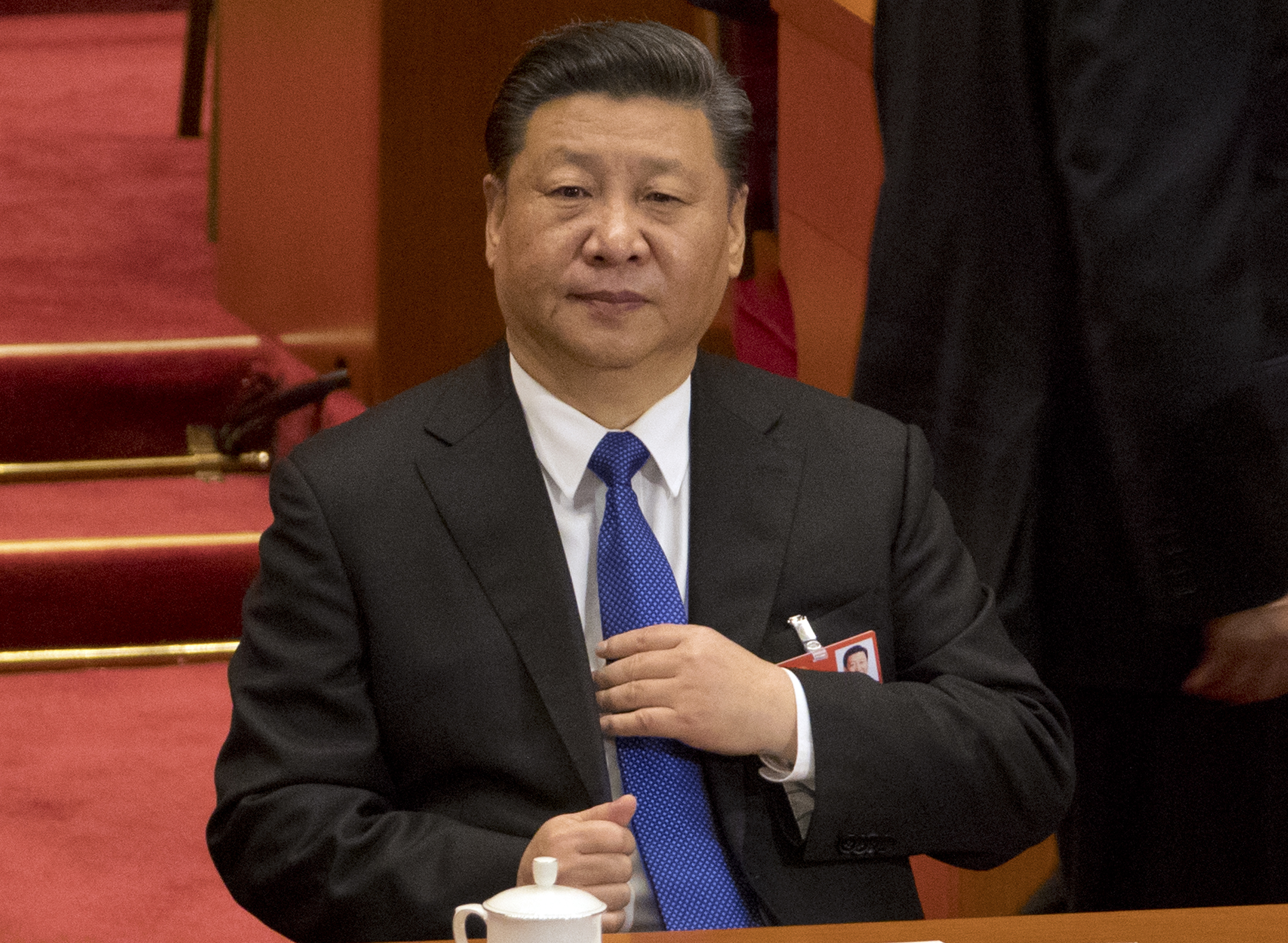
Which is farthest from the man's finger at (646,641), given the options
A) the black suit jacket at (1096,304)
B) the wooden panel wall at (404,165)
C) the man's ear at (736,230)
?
the wooden panel wall at (404,165)

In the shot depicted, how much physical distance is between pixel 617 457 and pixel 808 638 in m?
0.20

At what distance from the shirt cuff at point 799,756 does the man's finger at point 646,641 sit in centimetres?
10

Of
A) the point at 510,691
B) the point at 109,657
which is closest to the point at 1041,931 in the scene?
the point at 510,691

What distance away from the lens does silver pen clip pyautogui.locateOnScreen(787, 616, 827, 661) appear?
1298 millimetres

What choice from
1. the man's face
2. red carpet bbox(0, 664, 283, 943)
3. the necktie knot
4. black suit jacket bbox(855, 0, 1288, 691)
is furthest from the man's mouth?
red carpet bbox(0, 664, 283, 943)

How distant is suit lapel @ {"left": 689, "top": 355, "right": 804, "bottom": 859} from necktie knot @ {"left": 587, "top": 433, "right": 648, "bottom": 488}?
0.21 feet

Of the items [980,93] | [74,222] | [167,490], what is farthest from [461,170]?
[980,93]

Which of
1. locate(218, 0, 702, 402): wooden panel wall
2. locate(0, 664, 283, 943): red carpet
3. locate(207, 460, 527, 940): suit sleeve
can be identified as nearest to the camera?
locate(207, 460, 527, 940): suit sleeve

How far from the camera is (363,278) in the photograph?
310 centimetres

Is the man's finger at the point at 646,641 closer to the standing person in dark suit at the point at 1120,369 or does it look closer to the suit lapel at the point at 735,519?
the suit lapel at the point at 735,519

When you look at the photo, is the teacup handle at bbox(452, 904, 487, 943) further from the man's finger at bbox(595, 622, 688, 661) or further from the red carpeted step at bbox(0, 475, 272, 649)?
the red carpeted step at bbox(0, 475, 272, 649)

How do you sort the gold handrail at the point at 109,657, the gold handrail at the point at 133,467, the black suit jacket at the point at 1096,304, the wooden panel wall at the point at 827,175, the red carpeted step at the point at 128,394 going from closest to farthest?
1. the black suit jacket at the point at 1096,304
2. the wooden panel wall at the point at 827,175
3. the gold handrail at the point at 109,657
4. the gold handrail at the point at 133,467
5. the red carpeted step at the point at 128,394

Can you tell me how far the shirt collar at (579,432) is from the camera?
1.33m

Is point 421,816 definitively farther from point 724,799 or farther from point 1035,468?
point 1035,468
